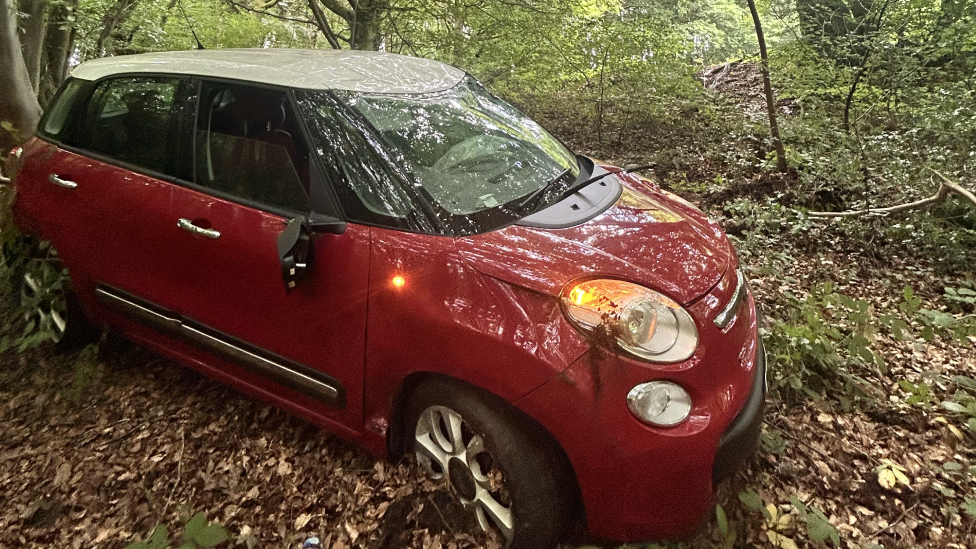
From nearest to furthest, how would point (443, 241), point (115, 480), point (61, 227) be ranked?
point (443, 241)
point (115, 480)
point (61, 227)

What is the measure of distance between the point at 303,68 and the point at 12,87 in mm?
4428

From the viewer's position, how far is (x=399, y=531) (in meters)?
2.22

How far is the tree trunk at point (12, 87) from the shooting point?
16.4 ft

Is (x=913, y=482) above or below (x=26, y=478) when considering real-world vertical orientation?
above

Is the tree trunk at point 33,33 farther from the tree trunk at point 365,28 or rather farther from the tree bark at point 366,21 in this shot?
the tree trunk at point 365,28

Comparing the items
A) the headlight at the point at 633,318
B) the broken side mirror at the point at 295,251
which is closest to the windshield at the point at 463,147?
the broken side mirror at the point at 295,251

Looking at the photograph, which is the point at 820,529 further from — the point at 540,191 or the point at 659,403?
the point at 540,191

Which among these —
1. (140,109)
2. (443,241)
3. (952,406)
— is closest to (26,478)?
(140,109)

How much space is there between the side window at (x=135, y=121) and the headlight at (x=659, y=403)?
237 cm

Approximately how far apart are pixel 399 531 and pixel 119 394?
199 cm

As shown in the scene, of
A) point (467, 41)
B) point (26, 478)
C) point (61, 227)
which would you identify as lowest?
point (26, 478)

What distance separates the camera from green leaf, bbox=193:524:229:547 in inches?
76.2

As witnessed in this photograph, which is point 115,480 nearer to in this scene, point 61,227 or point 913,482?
point 61,227

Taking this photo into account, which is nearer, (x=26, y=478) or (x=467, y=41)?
(x=26, y=478)
